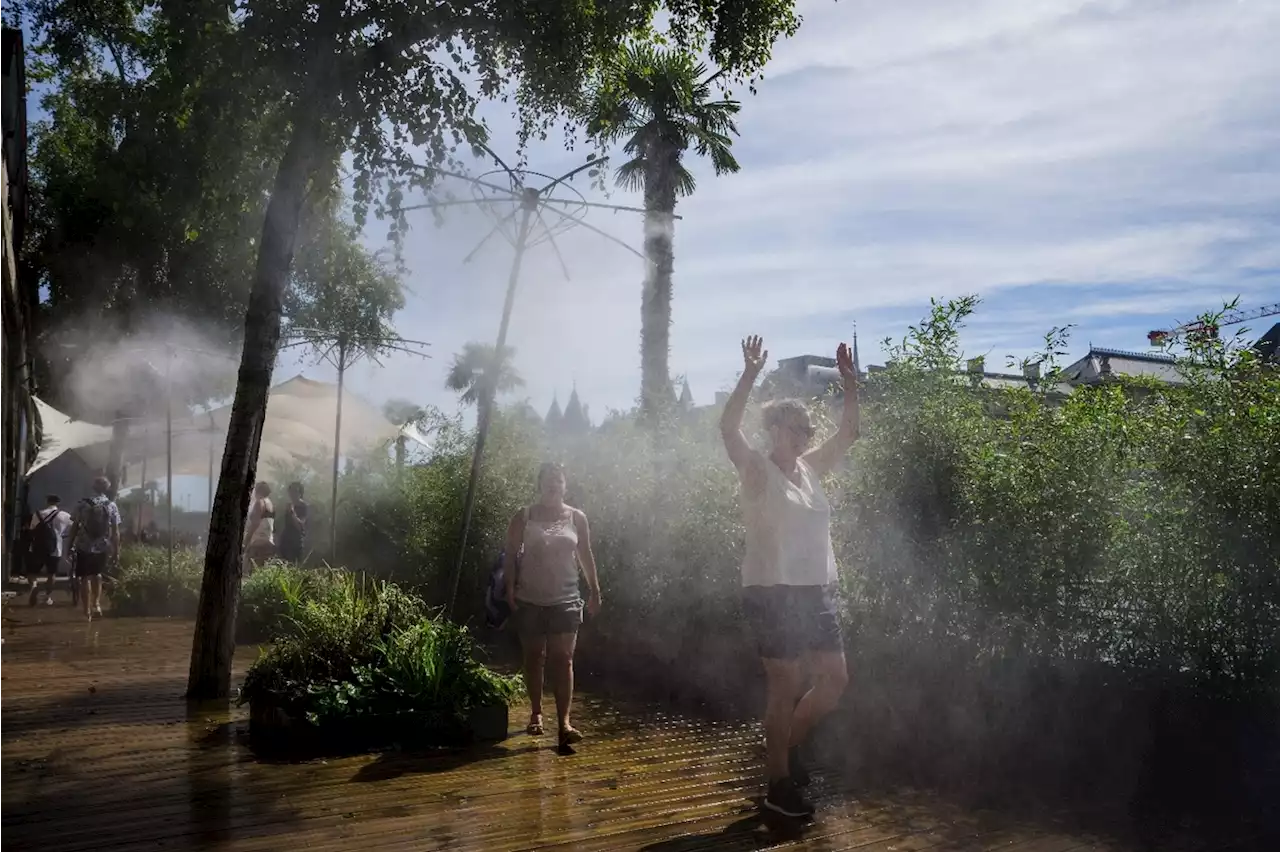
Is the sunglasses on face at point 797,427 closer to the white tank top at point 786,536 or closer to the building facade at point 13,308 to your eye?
the white tank top at point 786,536

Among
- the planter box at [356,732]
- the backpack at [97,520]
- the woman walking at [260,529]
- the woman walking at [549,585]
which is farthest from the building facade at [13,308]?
the woman walking at [549,585]

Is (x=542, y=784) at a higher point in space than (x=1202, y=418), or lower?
lower

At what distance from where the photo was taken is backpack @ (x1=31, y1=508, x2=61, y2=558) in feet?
50.8

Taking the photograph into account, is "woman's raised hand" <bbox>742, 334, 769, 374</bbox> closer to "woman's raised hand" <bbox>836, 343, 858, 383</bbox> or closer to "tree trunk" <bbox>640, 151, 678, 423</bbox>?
"woman's raised hand" <bbox>836, 343, 858, 383</bbox>

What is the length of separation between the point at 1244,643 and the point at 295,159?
6.04 meters

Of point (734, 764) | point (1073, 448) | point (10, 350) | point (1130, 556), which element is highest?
point (10, 350)

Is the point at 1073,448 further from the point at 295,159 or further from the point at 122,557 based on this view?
the point at 122,557

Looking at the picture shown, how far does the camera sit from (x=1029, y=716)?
541 centimetres

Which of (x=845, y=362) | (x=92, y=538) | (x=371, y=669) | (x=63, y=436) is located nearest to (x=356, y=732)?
(x=371, y=669)

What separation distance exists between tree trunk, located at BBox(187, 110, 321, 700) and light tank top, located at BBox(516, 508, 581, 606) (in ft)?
7.25

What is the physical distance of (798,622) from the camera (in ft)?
15.0

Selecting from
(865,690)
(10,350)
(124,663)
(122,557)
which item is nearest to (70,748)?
(124,663)

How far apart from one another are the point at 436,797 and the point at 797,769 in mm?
1705

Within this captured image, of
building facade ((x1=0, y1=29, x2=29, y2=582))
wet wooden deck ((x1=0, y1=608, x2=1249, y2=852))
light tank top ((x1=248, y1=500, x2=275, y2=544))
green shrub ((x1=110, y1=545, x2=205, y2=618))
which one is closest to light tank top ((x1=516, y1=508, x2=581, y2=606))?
wet wooden deck ((x1=0, y1=608, x2=1249, y2=852))
